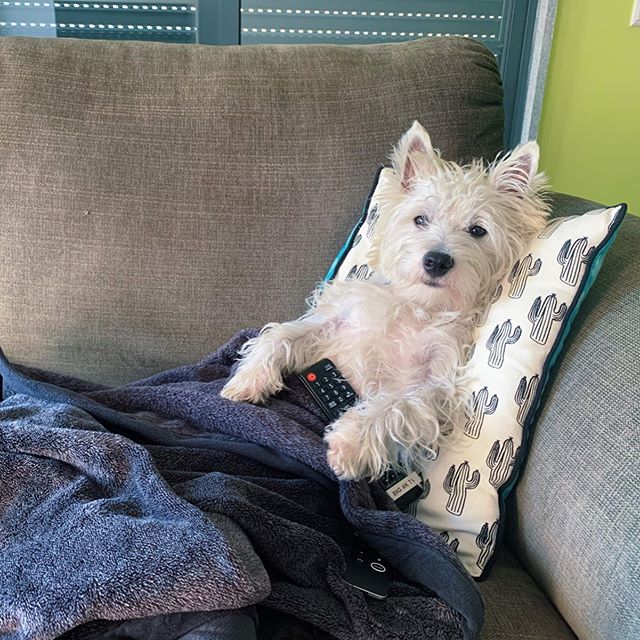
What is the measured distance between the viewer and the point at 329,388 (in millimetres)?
1201

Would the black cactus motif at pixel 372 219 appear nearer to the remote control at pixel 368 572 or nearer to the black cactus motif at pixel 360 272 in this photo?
the black cactus motif at pixel 360 272

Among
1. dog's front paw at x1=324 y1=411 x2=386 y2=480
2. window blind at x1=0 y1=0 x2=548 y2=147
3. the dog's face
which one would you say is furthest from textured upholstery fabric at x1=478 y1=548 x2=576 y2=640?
window blind at x1=0 y1=0 x2=548 y2=147

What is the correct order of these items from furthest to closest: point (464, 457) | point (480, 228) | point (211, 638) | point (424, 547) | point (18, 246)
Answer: point (18, 246) → point (480, 228) → point (464, 457) → point (424, 547) → point (211, 638)

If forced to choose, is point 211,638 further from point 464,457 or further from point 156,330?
point 156,330

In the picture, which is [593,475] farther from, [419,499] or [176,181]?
[176,181]

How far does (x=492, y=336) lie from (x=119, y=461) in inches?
24.2

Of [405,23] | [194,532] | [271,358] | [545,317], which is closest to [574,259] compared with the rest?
[545,317]

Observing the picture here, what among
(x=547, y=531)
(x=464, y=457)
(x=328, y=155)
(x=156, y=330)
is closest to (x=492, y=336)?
(x=464, y=457)

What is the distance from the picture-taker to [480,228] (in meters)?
1.19

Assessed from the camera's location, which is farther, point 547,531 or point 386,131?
point 386,131

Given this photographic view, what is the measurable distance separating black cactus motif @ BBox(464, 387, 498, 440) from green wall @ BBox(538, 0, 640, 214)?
57.1 inches

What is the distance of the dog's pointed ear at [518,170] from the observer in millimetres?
1179

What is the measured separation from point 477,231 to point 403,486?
48cm

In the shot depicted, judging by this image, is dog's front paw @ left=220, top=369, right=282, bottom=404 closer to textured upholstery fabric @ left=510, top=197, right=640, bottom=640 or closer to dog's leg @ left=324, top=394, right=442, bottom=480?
dog's leg @ left=324, top=394, right=442, bottom=480
